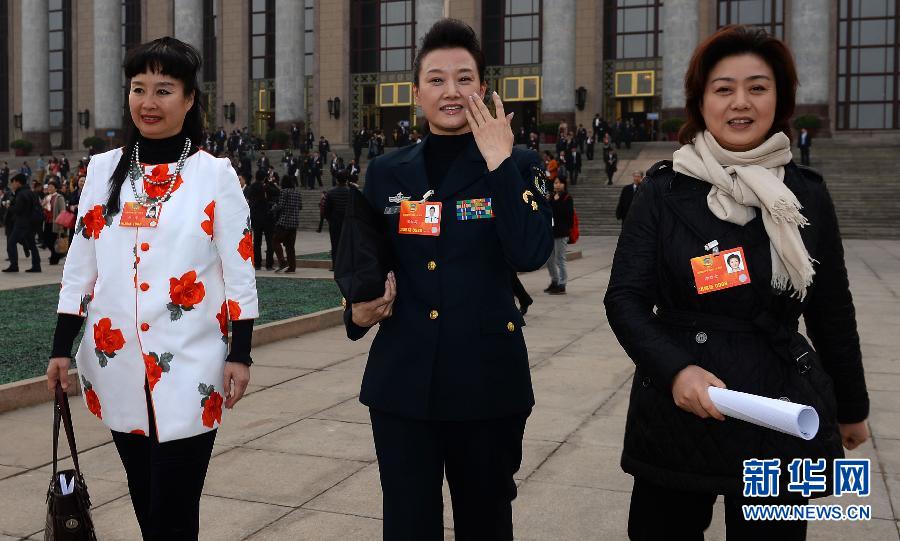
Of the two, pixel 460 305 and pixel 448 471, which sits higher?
pixel 460 305

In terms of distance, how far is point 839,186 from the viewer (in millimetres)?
31266

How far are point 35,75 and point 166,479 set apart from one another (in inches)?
2199

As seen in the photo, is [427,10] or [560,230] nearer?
[560,230]

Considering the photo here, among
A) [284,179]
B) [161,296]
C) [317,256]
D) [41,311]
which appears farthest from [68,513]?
[317,256]

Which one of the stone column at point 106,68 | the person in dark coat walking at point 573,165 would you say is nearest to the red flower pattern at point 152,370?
the person in dark coat walking at point 573,165

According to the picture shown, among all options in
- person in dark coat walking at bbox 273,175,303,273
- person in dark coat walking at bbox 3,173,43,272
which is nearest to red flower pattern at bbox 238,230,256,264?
person in dark coat walking at bbox 273,175,303,273

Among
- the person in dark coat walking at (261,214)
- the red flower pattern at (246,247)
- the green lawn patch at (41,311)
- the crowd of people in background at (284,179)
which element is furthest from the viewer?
the person in dark coat walking at (261,214)

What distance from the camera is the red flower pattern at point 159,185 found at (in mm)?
3098

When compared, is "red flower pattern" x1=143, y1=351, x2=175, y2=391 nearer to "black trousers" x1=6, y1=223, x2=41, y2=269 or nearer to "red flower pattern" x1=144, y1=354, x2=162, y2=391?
"red flower pattern" x1=144, y1=354, x2=162, y2=391

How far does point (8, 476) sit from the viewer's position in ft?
16.7

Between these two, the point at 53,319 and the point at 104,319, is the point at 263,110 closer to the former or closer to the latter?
the point at 53,319

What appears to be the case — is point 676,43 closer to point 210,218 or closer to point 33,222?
point 33,222

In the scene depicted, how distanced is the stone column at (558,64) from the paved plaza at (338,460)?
37.3 meters

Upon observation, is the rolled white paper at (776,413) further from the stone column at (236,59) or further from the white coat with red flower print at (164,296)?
the stone column at (236,59)
